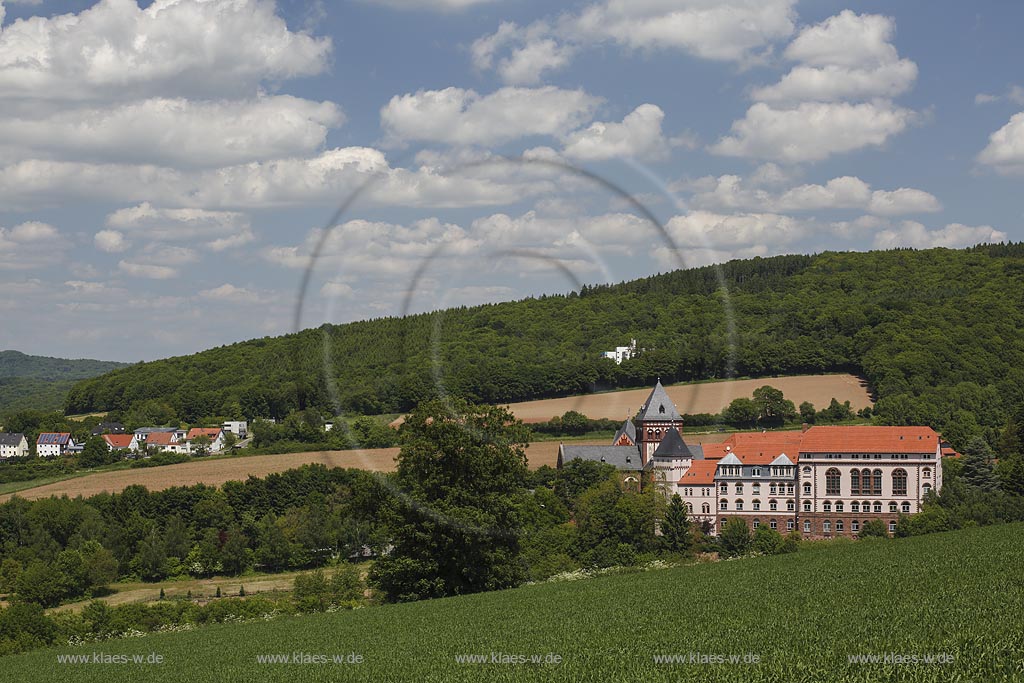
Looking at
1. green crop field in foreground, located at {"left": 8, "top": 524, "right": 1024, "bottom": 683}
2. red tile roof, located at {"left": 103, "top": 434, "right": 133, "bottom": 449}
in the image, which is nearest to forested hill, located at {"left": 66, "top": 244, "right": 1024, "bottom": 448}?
green crop field in foreground, located at {"left": 8, "top": 524, "right": 1024, "bottom": 683}

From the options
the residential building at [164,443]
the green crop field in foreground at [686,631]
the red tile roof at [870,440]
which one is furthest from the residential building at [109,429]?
the green crop field in foreground at [686,631]

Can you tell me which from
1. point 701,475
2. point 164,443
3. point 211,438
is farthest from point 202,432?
point 701,475

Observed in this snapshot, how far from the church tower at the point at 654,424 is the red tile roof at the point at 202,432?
70.5 metres

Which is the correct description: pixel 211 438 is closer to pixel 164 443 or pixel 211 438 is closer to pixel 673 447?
pixel 164 443

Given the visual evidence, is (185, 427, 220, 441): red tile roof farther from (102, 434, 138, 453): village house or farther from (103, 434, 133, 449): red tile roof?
(103, 434, 133, 449): red tile roof

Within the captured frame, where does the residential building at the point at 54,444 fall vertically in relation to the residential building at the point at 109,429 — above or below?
below

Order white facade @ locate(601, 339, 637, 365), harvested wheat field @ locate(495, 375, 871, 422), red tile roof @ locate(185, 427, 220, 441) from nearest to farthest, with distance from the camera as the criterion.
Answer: white facade @ locate(601, 339, 637, 365) → harvested wheat field @ locate(495, 375, 871, 422) → red tile roof @ locate(185, 427, 220, 441)

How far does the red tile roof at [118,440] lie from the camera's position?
180m

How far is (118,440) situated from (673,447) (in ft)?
345

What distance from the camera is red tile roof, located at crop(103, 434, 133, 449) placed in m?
180

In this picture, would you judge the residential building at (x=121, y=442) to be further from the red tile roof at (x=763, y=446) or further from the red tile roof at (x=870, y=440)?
the red tile roof at (x=870, y=440)

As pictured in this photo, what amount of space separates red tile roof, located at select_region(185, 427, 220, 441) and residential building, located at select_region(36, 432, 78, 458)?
23.1 meters

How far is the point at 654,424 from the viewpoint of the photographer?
12875 centimetres

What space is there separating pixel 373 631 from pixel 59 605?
58.9 m
